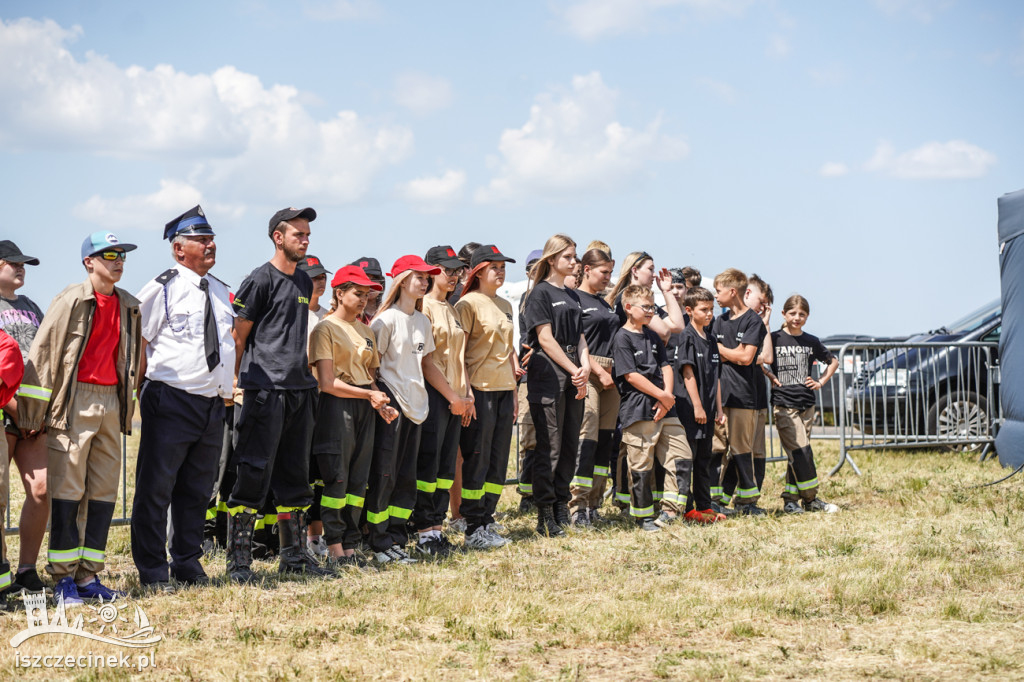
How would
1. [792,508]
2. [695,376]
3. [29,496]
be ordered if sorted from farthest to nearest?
[792,508] < [695,376] < [29,496]

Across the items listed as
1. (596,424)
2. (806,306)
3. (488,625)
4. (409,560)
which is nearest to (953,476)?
(806,306)

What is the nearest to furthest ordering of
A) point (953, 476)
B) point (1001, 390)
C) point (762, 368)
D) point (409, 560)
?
1. point (409, 560)
2. point (762, 368)
3. point (953, 476)
4. point (1001, 390)

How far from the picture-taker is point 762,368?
30.3ft

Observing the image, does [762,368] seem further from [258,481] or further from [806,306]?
[258,481]

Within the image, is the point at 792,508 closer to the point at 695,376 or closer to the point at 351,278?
the point at 695,376

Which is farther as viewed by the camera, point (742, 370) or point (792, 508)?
point (792, 508)

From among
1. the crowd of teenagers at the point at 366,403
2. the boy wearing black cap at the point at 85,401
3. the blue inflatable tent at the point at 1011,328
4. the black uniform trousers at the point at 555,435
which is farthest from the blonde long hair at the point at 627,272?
the blue inflatable tent at the point at 1011,328

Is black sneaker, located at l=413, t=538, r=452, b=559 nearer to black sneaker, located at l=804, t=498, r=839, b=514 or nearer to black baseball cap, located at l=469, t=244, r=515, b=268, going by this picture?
black baseball cap, located at l=469, t=244, r=515, b=268

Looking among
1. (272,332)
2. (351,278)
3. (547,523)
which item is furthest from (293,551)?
(547,523)

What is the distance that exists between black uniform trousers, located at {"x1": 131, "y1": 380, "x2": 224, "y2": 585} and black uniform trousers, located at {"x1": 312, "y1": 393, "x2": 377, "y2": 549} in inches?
29.4

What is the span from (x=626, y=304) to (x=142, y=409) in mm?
3929

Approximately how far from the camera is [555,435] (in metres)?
8.02

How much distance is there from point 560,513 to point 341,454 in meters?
A: 2.26

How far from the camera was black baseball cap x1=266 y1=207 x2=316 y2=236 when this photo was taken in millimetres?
6371
